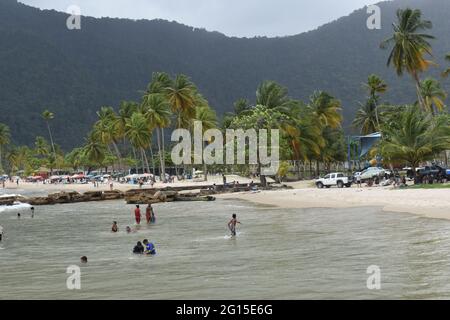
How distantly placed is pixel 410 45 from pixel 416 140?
1775 centimetres

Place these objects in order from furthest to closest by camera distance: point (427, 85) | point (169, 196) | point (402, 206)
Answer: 1. point (427, 85)
2. point (169, 196)
3. point (402, 206)

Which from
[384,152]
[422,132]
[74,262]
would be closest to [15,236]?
[74,262]

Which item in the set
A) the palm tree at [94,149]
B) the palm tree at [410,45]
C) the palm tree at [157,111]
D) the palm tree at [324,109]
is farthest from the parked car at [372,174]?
the palm tree at [94,149]

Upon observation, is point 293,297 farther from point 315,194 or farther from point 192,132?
point 192,132

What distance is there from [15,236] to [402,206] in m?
23.3

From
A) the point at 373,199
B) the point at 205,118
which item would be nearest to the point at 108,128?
the point at 205,118

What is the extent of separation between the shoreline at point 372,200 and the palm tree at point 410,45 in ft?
63.3

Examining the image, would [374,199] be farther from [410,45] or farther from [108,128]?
[108,128]

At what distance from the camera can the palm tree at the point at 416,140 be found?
145ft

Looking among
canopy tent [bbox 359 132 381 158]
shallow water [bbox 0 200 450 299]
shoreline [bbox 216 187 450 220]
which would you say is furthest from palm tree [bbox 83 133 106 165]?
shallow water [bbox 0 200 450 299]

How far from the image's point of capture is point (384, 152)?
147 ft

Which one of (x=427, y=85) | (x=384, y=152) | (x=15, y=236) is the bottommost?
(x=15, y=236)
